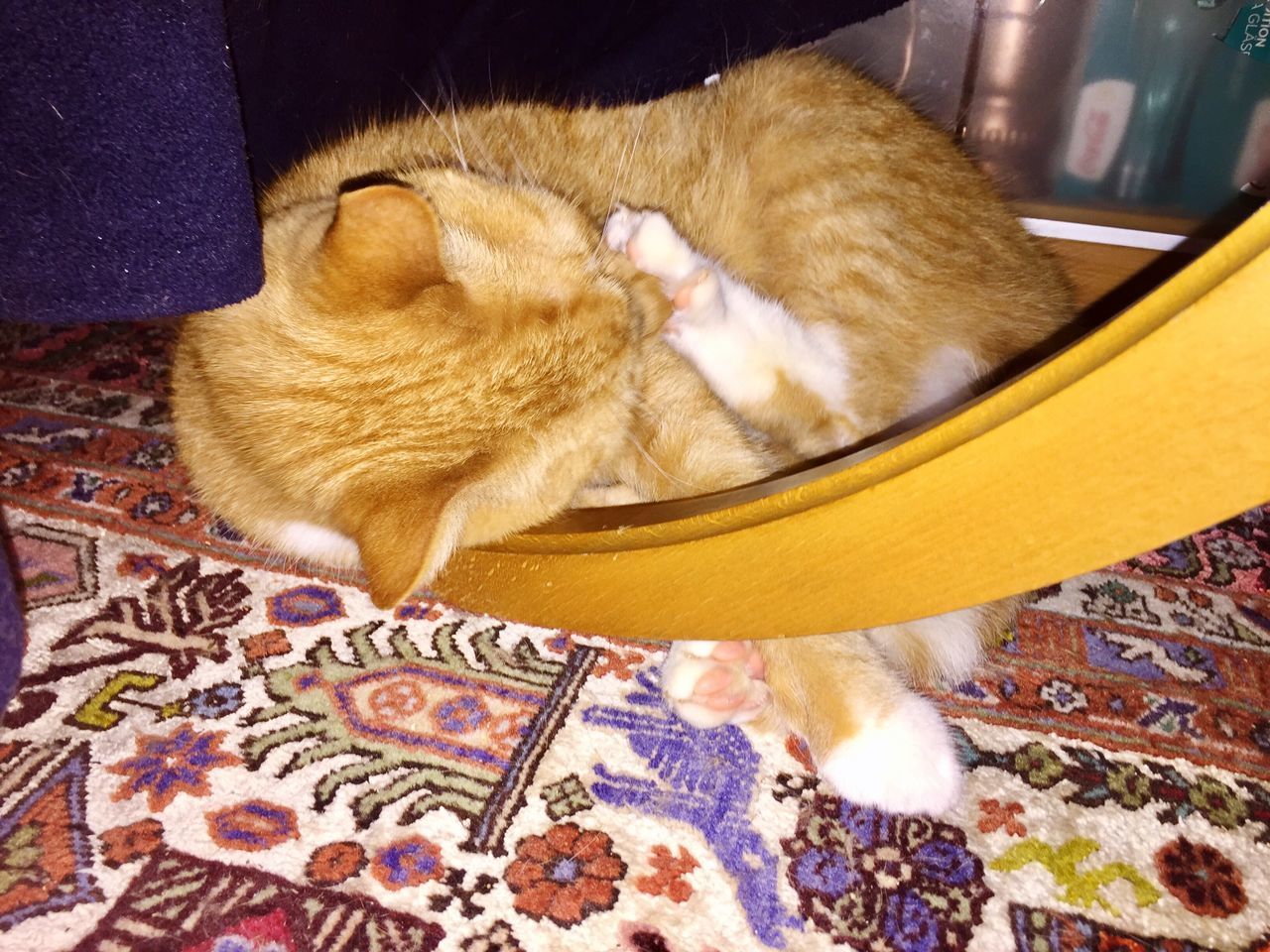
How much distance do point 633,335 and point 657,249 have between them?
0.54 feet

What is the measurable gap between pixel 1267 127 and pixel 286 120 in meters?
2.19

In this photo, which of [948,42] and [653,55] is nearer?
[653,55]

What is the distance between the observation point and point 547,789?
3.65 ft

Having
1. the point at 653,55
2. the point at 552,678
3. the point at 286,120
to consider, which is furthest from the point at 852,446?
the point at 286,120

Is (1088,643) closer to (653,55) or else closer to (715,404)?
(715,404)

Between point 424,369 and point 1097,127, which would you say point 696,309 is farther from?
point 1097,127

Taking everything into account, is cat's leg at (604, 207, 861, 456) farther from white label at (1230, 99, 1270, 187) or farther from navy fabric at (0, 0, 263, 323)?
white label at (1230, 99, 1270, 187)

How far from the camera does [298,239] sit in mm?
1106

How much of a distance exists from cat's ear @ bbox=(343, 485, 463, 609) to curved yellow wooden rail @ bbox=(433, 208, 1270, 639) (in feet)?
0.78

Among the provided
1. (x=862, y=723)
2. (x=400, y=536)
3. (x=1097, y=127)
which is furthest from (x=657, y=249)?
(x=1097, y=127)

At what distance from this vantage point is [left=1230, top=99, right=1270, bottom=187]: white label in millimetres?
2084

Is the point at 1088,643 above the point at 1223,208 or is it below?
below

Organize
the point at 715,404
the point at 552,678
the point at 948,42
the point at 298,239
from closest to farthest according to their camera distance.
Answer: the point at 298,239 < the point at 552,678 < the point at 715,404 < the point at 948,42

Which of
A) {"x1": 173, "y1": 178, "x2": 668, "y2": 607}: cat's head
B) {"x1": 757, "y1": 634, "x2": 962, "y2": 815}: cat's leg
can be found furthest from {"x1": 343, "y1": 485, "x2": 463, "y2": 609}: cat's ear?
{"x1": 757, "y1": 634, "x2": 962, "y2": 815}: cat's leg
